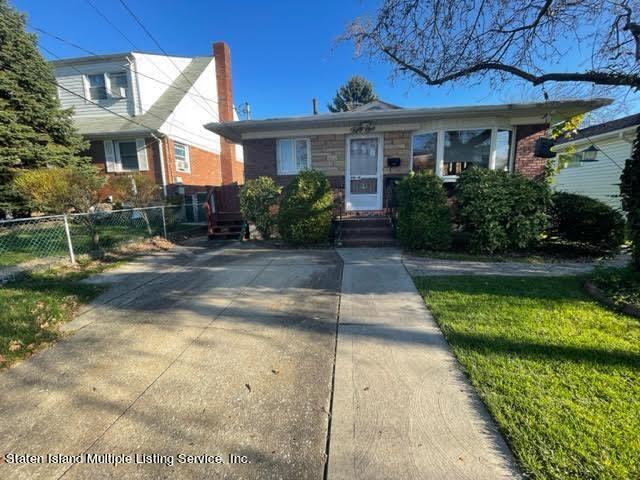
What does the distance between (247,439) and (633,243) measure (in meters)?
5.35

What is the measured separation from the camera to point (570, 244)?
20.5 ft

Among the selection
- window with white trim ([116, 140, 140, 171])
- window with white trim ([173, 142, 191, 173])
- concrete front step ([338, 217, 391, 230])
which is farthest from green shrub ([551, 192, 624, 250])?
window with white trim ([116, 140, 140, 171])

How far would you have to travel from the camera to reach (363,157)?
8805mm

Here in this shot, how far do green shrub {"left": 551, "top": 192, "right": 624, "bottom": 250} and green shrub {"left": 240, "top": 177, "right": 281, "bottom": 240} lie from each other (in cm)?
633

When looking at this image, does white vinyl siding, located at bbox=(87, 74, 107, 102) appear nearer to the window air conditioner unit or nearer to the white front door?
the window air conditioner unit

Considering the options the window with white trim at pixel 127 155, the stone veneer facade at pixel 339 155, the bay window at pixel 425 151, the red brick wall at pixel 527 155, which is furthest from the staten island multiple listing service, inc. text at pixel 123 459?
the window with white trim at pixel 127 155

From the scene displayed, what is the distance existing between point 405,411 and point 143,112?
48.5 ft

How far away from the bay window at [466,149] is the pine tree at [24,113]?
12388mm

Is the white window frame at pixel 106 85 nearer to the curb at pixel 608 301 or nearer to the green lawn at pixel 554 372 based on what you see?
the green lawn at pixel 554 372

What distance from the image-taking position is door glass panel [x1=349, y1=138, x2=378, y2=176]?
8.73 m

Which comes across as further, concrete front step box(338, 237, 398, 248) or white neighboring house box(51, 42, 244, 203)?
white neighboring house box(51, 42, 244, 203)

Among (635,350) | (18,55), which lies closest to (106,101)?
(18,55)

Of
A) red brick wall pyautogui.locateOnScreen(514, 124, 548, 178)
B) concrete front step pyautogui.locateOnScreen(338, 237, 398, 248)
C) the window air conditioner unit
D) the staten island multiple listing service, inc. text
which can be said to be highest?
the window air conditioner unit

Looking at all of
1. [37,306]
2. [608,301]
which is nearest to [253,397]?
[37,306]
